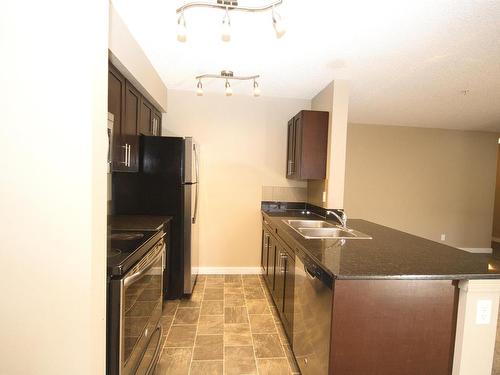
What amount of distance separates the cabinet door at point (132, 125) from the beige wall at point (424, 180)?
3741 millimetres

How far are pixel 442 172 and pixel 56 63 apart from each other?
5.96 metres

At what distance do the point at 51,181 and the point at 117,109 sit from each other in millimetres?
1421

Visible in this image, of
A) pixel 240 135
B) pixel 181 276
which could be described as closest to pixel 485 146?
pixel 240 135

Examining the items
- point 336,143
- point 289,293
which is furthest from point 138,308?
point 336,143

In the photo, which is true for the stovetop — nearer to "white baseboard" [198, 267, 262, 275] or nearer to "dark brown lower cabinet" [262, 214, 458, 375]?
"dark brown lower cabinet" [262, 214, 458, 375]

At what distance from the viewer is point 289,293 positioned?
1957 millimetres

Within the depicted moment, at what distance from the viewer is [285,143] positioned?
11.4 ft

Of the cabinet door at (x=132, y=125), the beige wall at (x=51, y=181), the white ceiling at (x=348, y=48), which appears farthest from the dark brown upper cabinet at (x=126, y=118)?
the beige wall at (x=51, y=181)

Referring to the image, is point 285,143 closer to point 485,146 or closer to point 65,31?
point 65,31

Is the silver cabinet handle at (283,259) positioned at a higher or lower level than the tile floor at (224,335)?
higher

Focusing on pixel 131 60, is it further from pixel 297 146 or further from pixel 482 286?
pixel 482 286

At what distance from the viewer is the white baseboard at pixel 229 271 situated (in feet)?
11.3

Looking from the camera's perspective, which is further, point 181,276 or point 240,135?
point 240,135

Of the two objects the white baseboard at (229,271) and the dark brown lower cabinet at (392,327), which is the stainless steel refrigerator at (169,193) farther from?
the dark brown lower cabinet at (392,327)
